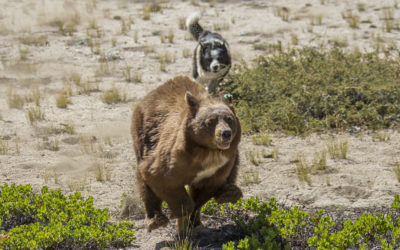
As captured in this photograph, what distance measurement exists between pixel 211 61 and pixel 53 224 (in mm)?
5679

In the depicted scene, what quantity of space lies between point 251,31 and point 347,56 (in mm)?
4138

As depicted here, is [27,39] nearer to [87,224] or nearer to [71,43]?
[71,43]

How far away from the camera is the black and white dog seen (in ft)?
35.3

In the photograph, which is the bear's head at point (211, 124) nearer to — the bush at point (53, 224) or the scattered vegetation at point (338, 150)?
the bush at point (53, 224)

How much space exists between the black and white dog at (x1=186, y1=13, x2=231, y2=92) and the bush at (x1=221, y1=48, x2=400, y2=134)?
15.7 inches

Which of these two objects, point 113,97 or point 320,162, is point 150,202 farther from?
point 113,97

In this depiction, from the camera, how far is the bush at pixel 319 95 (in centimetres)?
961

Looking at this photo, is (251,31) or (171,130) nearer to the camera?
(171,130)

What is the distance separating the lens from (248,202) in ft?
20.7

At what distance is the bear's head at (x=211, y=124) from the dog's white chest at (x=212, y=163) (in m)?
0.12

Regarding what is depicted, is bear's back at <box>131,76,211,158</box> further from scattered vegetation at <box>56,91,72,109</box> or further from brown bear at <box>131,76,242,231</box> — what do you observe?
scattered vegetation at <box>56,91,72,109</box>

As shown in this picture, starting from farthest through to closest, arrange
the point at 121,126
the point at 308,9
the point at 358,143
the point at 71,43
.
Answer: the point at 308,9 < the point at 71,43 < the point at 121,126 < the point at 358,143

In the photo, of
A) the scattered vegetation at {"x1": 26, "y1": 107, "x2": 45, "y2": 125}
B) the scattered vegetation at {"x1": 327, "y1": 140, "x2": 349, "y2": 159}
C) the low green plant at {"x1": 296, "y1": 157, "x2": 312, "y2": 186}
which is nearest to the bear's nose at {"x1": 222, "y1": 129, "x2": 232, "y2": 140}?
the low green plant at {"x1": 296, "y1": 157, "x2": 312, "y2": 186}

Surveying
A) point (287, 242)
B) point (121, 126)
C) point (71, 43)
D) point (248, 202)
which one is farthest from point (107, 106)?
point (287, 242)
